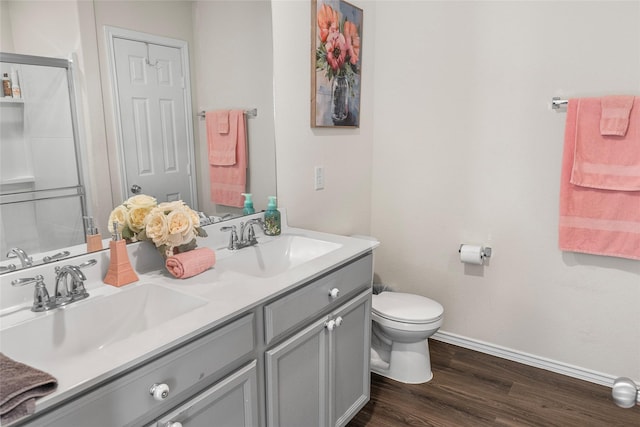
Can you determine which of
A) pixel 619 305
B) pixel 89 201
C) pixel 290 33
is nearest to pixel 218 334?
pixel 89 201

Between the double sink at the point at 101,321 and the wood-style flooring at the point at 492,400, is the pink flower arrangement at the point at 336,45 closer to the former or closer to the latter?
the double sink at the point at 101,321

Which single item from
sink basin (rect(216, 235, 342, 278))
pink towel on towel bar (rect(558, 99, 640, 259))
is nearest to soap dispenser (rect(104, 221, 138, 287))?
sink basin (rect(216, 235, 342, 278))

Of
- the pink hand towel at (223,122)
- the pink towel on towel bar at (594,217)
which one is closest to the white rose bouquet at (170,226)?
the pink hand towel at (223,122)

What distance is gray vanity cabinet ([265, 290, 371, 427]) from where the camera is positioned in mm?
1533

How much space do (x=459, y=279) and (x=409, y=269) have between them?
1.10 ft

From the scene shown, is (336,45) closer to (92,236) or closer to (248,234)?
(248,234)

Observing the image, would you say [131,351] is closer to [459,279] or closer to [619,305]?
[459,279]

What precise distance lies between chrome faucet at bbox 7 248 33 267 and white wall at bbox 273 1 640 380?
1.18 metres

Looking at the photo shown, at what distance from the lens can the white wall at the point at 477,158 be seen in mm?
2252

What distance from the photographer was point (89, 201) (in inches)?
59.1

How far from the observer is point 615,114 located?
6.95 ft

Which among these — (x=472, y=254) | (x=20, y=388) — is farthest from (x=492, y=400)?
(x=20, y=388)

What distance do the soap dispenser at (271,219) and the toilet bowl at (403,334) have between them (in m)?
0.74

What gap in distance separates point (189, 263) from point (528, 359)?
2111 millimetres
